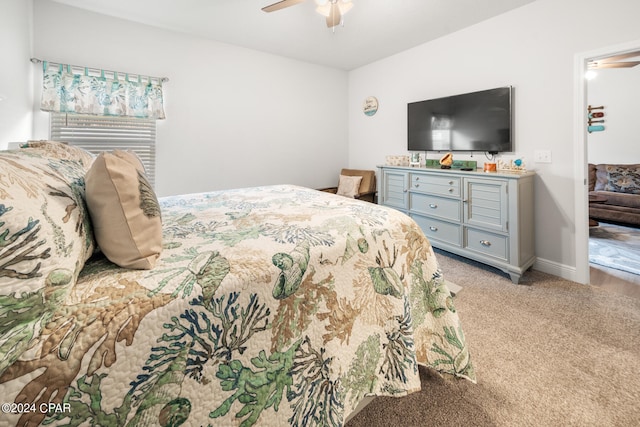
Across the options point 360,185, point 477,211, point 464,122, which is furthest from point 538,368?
point 360,185

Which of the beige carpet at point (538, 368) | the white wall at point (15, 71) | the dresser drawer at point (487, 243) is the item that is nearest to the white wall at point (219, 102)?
the white wall at point (15, 71)

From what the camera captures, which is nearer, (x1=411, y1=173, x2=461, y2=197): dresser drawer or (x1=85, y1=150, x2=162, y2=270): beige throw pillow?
(x1=85, y1=150, x2=162, y2=270): beige throw pillow

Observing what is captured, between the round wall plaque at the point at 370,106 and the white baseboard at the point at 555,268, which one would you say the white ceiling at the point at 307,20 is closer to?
the round wall plaque at the point at 370,106

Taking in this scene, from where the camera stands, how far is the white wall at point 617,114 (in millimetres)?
4848

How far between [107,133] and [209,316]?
3.26 metres

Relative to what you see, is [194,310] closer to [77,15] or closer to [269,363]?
[269,363]

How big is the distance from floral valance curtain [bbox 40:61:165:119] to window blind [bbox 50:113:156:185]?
0.30ft

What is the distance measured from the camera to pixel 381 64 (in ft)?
14.5

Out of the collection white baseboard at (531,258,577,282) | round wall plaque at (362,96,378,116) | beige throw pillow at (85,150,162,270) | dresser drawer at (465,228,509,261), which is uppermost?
round wall plaque at (362,96,378,116)

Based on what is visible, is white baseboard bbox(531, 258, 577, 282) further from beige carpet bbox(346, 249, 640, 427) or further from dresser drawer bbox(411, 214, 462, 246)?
dresser drawer bbox(411, 214, 462, 246)

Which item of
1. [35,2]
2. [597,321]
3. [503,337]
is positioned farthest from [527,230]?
[35,2]

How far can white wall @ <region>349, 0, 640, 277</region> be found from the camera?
2486 millimetres

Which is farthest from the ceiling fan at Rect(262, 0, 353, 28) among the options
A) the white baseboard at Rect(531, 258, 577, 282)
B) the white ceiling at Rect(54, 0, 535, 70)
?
the white baseboard at Rect(531, 258, 577, 282)

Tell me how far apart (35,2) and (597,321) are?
539cm
